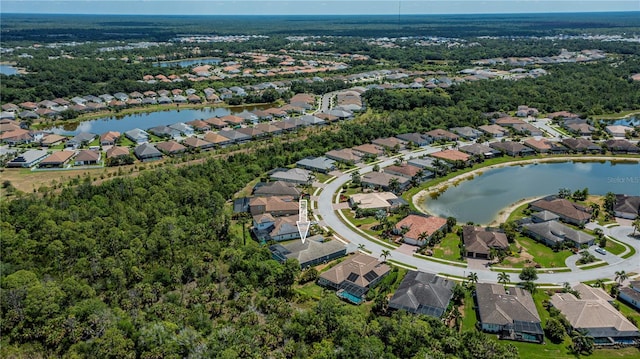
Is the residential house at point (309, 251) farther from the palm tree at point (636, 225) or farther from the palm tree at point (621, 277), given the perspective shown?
the palm tree at point (636, 225)

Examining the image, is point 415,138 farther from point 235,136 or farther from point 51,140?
point 51,140

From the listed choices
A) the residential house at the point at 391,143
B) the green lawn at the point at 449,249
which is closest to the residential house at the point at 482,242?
the green lawn at the point at 449,249

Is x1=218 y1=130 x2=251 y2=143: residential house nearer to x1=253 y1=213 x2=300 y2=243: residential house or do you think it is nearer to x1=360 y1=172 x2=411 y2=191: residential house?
x1=360 y1=172 x2=411 y2=191: residential house

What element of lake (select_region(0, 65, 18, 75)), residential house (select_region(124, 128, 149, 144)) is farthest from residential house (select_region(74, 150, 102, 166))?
lake (select_region(0, 65, 18, 75))

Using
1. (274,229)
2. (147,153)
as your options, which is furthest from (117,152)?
(274,229)

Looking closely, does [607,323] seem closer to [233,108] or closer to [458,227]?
[458,227]

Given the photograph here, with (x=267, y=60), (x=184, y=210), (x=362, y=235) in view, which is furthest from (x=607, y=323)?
(x=267, y=60)
